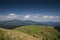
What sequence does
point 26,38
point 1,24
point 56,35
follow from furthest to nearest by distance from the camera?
point 56,35, point 1,24, point 26,38

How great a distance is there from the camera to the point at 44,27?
61.8 ft

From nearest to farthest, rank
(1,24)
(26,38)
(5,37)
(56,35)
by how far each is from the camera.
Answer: (5,37)
(26,38)
(1,24)
(56,35)

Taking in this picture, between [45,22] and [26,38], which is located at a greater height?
[45,22]

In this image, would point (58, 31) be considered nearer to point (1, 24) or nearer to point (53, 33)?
point (53, 33)

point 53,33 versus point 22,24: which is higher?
point 22,24

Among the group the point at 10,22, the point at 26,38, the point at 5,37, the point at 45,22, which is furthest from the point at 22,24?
the point at 5,37

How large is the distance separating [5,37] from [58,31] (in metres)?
10.3

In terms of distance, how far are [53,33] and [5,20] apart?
6801 mm

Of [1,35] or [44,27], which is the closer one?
[1,35]

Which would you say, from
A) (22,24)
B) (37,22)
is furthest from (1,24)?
(37,22)

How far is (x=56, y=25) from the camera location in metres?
18.2

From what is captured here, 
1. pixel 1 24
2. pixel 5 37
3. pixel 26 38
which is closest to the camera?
pixel 5 37

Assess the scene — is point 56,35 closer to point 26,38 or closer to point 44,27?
point 44,27

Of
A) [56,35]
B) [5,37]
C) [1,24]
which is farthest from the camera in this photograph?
[56,35]
